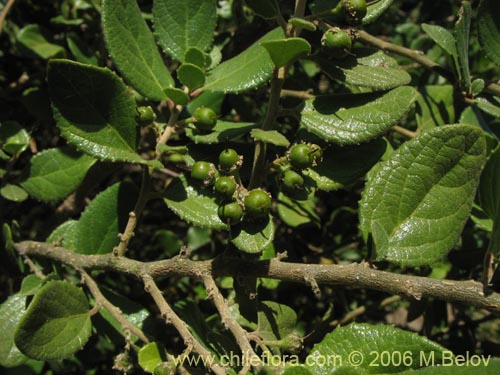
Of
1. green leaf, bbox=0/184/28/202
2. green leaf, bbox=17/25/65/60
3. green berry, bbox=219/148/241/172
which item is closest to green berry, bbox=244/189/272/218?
green berry, bbox=219/148/241/172

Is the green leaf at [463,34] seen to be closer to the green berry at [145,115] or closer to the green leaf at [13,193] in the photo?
the green berry at [145,115]

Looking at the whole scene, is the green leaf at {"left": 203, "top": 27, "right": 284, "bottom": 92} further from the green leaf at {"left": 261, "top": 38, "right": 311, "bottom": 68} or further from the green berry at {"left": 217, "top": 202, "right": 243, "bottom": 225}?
the green berry at {"left": 217, "top": 202, "right": 243, "bottom": 225}

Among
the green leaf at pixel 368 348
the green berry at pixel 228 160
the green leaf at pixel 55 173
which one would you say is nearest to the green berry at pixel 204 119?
the green berry at pixel 228 160

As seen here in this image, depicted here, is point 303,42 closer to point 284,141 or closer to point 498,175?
point 284,141

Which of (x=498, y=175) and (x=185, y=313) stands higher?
(x=498, y=175)

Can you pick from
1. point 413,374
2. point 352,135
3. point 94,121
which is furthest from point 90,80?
point 413,374

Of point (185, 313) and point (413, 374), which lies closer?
point (413, 374)

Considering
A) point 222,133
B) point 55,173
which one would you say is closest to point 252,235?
point 222,133
